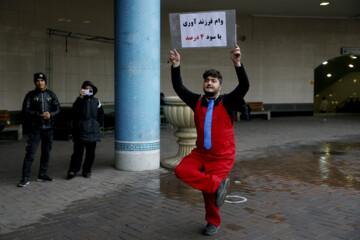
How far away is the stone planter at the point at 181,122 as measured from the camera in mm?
7355

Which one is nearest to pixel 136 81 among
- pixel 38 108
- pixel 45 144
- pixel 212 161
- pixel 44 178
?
pixel 38 108

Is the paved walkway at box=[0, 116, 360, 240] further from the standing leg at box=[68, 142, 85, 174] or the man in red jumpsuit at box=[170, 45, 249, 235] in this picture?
the man in red jumpsuit at box=[170, 45, 249, 235]

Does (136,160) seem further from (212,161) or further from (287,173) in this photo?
(212,161)

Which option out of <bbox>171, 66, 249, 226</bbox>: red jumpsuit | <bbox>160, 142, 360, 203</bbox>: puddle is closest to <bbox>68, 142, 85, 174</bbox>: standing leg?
<bbox>160, 142, 360, 203</bbox>: puddle

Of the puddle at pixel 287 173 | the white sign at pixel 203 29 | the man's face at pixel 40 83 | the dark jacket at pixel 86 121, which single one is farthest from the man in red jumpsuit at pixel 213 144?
the man's face at pixel 40 83

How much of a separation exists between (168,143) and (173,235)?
738 centimetres

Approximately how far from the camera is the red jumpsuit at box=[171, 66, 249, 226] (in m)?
3.86

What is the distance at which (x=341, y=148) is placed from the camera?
10.5 m

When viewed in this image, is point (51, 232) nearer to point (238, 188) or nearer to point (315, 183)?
point (238, 188)

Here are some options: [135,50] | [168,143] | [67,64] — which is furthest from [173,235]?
[67,64]

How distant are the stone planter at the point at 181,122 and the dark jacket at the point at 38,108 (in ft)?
7.01

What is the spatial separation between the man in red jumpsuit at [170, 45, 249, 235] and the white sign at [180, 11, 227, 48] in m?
0.96

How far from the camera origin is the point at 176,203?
A: 528 centimetres

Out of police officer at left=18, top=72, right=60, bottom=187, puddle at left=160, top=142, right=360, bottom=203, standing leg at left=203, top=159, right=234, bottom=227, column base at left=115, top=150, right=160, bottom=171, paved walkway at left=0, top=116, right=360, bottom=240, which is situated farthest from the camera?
column base at left=115, top=150, right=160, bottom=171
